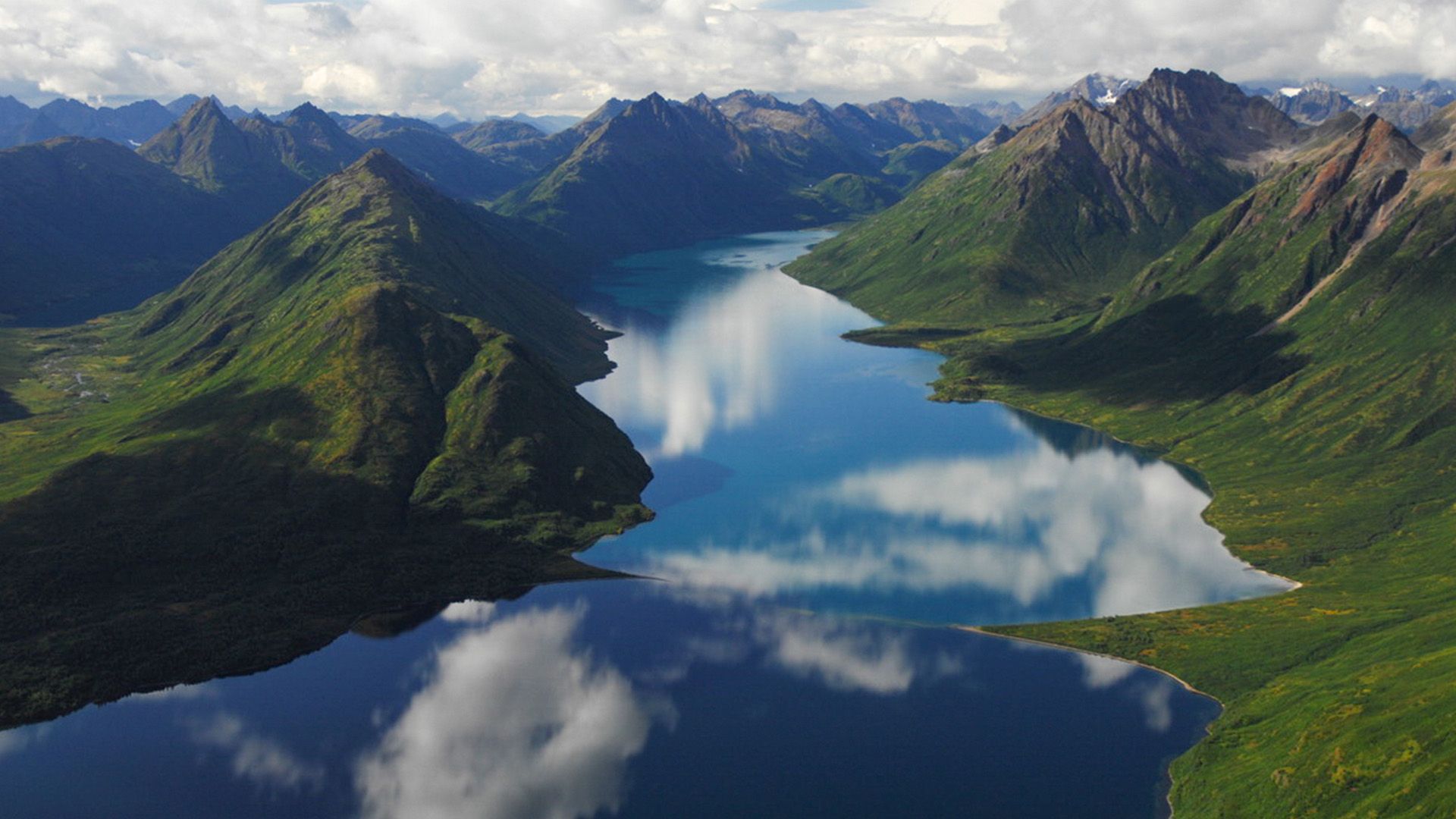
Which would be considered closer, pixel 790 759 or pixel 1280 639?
pixel 790 759

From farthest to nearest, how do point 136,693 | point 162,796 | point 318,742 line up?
point 136,693
point 318,742
point 162,796

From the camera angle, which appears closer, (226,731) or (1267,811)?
(1267,811)

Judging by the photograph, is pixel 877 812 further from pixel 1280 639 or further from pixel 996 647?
pixel 1280 639

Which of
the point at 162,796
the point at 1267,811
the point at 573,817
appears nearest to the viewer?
the point at 1267,811

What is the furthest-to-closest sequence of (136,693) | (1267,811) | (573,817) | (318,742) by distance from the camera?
(136,693)
(318,742)
(573,817)
(1267,811)

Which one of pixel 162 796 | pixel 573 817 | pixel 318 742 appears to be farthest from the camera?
pixel 318 742

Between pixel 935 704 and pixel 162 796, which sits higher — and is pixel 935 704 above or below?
above

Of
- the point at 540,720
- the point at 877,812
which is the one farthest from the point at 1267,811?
the point at 540,720

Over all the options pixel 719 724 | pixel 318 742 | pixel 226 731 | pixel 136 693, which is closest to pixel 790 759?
pixel 719 724

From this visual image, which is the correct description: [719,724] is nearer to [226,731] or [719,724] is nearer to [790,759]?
[790,759]
